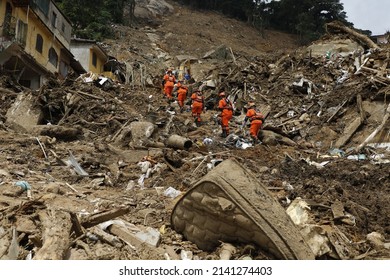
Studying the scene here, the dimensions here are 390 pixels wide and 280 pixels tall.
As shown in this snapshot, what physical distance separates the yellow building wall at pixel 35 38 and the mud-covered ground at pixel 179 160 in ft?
17.1

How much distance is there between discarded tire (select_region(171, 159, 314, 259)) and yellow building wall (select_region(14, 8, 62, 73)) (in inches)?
709

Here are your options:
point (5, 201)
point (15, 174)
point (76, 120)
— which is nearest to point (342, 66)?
point (76, 120)

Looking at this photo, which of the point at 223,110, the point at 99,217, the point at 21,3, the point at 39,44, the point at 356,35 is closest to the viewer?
the point at 99,217

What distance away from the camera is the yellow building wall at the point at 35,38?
1994cm

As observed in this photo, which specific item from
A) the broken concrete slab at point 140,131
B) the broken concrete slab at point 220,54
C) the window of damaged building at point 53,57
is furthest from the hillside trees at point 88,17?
the broken concrete slab at point 140,131

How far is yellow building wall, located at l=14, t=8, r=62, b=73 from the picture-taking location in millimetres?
19938

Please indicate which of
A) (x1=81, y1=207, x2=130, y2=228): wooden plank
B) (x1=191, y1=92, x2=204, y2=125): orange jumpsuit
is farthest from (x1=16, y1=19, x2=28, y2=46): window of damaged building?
(x1=81, y1=207, x2=130, y2=228): wooden plank

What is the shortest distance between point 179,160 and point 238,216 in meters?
4.60

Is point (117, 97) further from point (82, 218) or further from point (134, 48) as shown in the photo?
point (134, 48)

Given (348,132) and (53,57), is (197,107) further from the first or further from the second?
(53,57)

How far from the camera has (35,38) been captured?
830 inches

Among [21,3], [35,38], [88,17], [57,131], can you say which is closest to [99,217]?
[57,131]

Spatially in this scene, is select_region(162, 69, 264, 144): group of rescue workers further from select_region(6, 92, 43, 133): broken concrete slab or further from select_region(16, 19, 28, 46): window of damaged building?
select_region(16, 19, 28, 46): window of damaged building

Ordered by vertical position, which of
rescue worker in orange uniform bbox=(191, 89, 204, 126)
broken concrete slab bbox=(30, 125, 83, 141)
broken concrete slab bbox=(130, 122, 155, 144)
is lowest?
broken concrete slab bbox=(30, 125, 83, 141)
